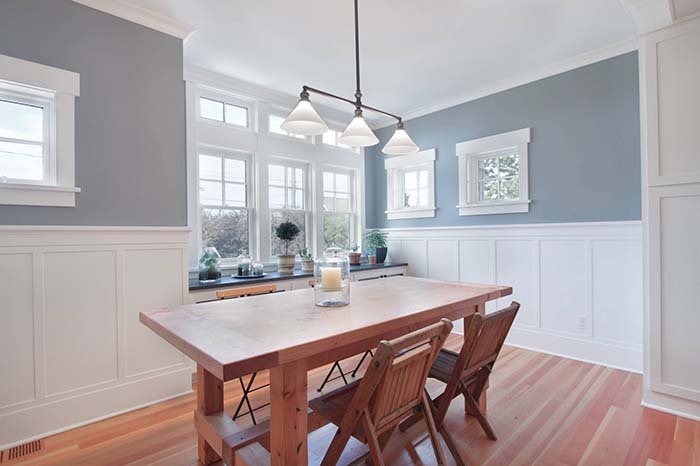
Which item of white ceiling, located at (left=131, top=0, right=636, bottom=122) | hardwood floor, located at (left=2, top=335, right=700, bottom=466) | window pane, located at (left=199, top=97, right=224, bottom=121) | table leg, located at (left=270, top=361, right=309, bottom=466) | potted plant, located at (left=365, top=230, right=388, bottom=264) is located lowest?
hardwood floor, located at (left=2, top=335, right=700, bottom=466)

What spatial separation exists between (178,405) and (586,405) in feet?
9.74

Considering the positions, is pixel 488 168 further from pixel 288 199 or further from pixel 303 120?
pixel 303 120

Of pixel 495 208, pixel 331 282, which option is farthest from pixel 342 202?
pixel 331 282

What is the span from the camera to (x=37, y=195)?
2262mm

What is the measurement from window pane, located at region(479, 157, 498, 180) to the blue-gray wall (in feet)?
0.96

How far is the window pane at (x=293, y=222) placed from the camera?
4.20 metres

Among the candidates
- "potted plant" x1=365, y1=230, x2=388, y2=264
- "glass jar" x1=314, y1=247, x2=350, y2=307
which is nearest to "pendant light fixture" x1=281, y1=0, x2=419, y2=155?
"glass jar" x1=314, y1=247, x2=350, y2=307

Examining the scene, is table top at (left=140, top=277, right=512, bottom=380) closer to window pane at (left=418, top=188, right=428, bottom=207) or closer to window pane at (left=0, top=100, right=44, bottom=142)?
window pane at (left=0, top=100, right=44, bottom=142)

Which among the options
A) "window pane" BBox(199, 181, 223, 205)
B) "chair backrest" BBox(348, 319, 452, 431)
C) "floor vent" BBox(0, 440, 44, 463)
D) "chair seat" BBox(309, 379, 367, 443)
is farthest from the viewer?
"window pane" BBox(199, 181, 223, 205)

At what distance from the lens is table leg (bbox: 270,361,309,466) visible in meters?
1.26

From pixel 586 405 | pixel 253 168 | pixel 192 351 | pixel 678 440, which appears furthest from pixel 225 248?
pixel 678 440

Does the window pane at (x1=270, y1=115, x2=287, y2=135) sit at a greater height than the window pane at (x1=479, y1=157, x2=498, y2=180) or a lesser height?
greater

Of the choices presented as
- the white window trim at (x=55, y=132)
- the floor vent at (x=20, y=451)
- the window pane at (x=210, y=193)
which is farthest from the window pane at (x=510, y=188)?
the floor vent at (x=20, y=451)

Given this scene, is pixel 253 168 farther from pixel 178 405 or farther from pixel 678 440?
pixel 678 440
